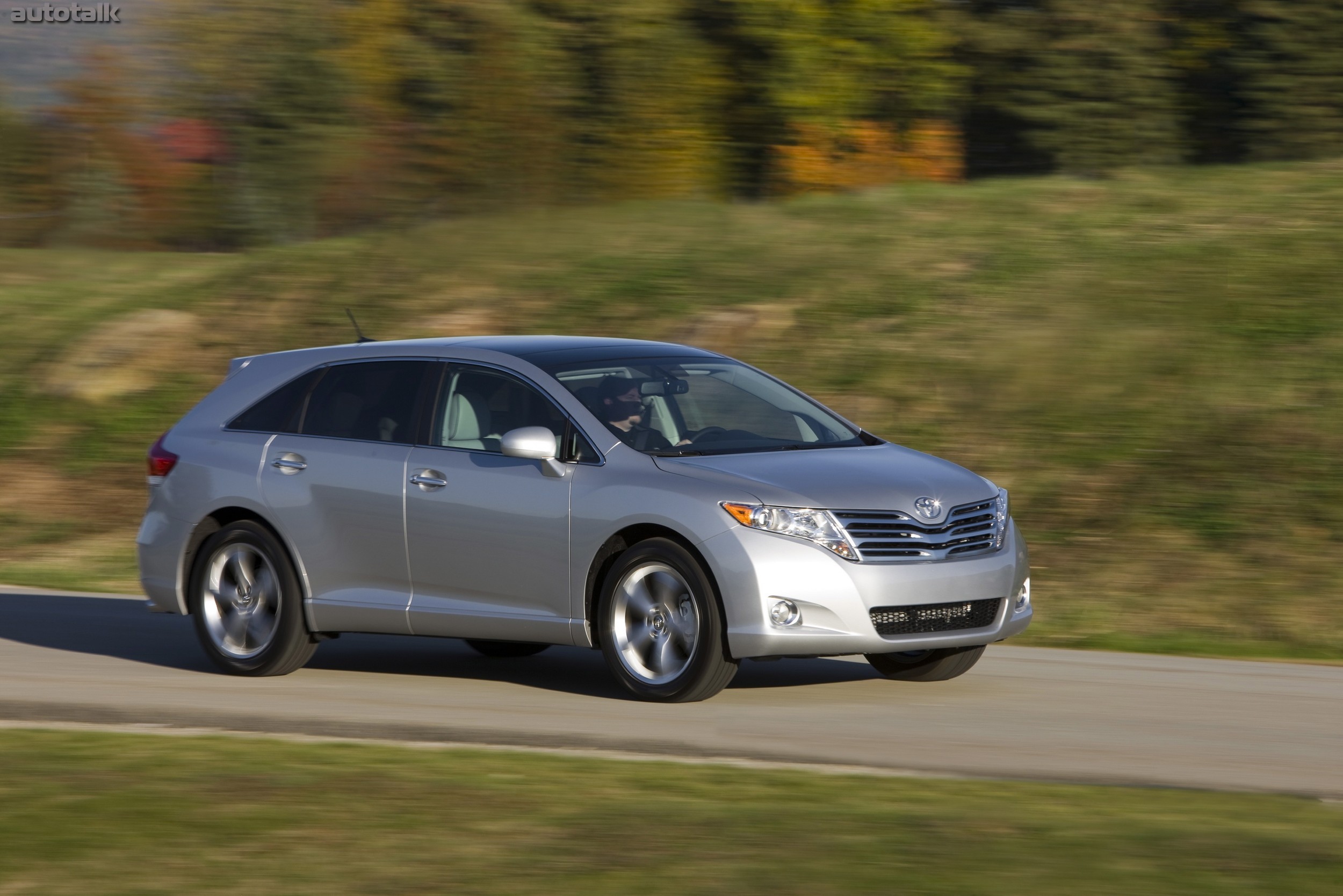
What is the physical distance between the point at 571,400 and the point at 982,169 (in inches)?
1513

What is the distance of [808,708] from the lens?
9.25m

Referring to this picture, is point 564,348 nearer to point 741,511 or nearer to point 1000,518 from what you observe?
point 741,511

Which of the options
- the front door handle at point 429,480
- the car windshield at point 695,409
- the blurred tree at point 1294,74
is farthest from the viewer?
the blurred tree at point 1294,74

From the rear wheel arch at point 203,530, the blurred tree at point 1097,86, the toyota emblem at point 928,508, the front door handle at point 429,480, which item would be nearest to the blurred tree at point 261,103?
the blurred tree at point 1097,86

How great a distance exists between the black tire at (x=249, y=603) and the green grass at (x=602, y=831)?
231 centimetres

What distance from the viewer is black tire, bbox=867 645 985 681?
10047 mm

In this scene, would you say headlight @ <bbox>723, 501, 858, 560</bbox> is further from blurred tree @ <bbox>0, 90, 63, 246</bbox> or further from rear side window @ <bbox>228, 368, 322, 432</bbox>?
blurred tree @ <bbox>0, 90, 63, 246</bbox>

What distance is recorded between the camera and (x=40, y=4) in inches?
1302

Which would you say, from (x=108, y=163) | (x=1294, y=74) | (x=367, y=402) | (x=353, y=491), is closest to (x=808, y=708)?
(x=353, y=491)

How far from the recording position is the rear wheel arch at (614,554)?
897cm

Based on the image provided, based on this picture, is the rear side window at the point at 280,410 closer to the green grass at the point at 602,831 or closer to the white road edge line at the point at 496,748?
the white road edge line at the point at 496,748

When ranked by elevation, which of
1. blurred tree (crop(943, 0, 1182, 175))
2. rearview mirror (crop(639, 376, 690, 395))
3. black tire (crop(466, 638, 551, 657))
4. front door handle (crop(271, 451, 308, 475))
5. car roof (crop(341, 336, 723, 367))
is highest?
blurred tree (crop(943, 0, 1182, 175))

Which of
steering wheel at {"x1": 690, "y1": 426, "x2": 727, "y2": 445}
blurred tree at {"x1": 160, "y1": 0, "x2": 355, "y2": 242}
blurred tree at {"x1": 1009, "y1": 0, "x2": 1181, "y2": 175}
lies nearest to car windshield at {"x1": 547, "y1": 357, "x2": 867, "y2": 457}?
steering wheel at {"x1": 690, "y1": 426, "x2": 727, "y2": 445}

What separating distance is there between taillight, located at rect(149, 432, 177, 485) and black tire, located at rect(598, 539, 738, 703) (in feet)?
9.75
